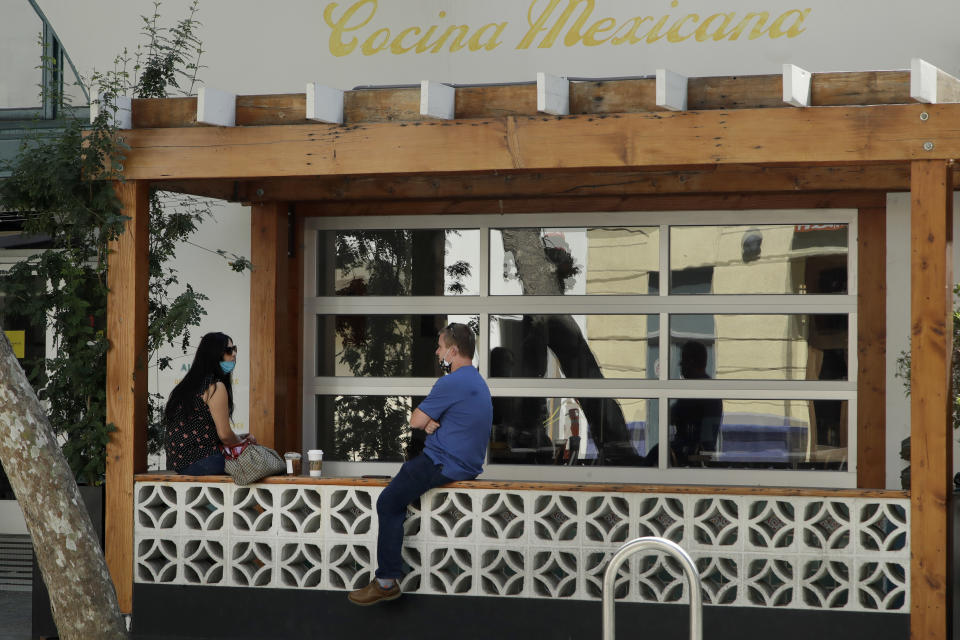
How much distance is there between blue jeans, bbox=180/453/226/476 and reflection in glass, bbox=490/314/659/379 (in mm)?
2491

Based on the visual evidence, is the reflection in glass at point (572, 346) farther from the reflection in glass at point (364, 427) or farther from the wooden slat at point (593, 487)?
the wooden slat at point (593, 487)

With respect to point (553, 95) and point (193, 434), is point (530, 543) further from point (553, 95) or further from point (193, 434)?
point (553, 95)

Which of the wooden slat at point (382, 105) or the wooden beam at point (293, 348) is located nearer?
the wooden slat at point (382, 105)

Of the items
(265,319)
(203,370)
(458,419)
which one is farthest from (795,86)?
(265,319)

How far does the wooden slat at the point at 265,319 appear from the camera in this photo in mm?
8484

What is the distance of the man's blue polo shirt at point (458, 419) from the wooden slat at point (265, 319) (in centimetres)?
237

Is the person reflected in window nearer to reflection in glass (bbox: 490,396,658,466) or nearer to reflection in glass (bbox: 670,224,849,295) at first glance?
reflection in glass (bbox: 490,396,658,466)

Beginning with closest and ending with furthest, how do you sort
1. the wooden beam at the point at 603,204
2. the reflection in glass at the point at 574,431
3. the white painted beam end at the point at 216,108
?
the white painted beam end at the point at 216,108, the wooden beam at the point at 603,204, the reflection in glass at the point at 574,431

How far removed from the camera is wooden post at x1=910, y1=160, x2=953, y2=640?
580cm

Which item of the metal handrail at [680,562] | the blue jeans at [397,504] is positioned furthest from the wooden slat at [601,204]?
the metal handrail at [680,562]

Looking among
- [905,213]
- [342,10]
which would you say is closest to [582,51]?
[342,10]

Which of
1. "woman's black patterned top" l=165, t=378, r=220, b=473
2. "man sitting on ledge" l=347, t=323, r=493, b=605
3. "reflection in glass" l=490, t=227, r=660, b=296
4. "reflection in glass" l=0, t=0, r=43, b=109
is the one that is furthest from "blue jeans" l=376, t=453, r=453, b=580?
"reflection in glass" l=0, t=0, r=43, b=109

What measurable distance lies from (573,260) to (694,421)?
1.42 meters

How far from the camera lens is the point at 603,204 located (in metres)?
8.42
